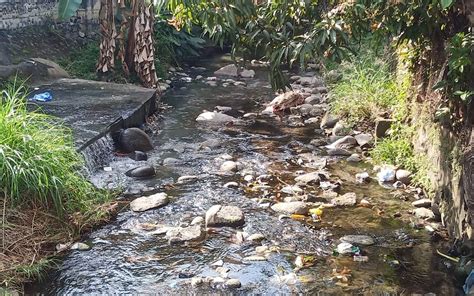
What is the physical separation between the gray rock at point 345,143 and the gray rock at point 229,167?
4.68 feet

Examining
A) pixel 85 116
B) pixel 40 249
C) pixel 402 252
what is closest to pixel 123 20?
pixel 85 116

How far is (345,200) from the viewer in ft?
19.4

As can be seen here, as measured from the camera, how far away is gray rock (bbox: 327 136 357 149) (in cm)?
759

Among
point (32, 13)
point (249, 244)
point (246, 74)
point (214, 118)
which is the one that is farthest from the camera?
point (246, 74)

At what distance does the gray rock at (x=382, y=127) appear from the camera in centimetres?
734

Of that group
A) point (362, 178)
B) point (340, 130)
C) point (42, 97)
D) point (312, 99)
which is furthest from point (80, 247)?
point (312, 99)

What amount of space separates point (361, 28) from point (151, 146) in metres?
3.86

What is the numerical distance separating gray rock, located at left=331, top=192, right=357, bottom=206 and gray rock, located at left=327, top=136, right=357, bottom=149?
1629mm

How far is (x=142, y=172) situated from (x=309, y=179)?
5.83 feet

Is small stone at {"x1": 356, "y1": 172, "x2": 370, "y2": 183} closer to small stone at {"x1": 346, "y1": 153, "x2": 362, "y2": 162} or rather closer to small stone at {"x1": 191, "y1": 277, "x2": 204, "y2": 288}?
small stone at {"x1": 346, "y1": 153, "x2": 362, "y2": 162}

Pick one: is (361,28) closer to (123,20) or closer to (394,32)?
(394,32)

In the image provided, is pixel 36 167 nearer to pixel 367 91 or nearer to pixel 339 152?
pixel 339 152

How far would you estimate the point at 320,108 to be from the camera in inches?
373

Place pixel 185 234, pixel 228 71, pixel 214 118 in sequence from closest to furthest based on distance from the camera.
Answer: pixel 185 234, pixel 214 118, pixel 228 71
